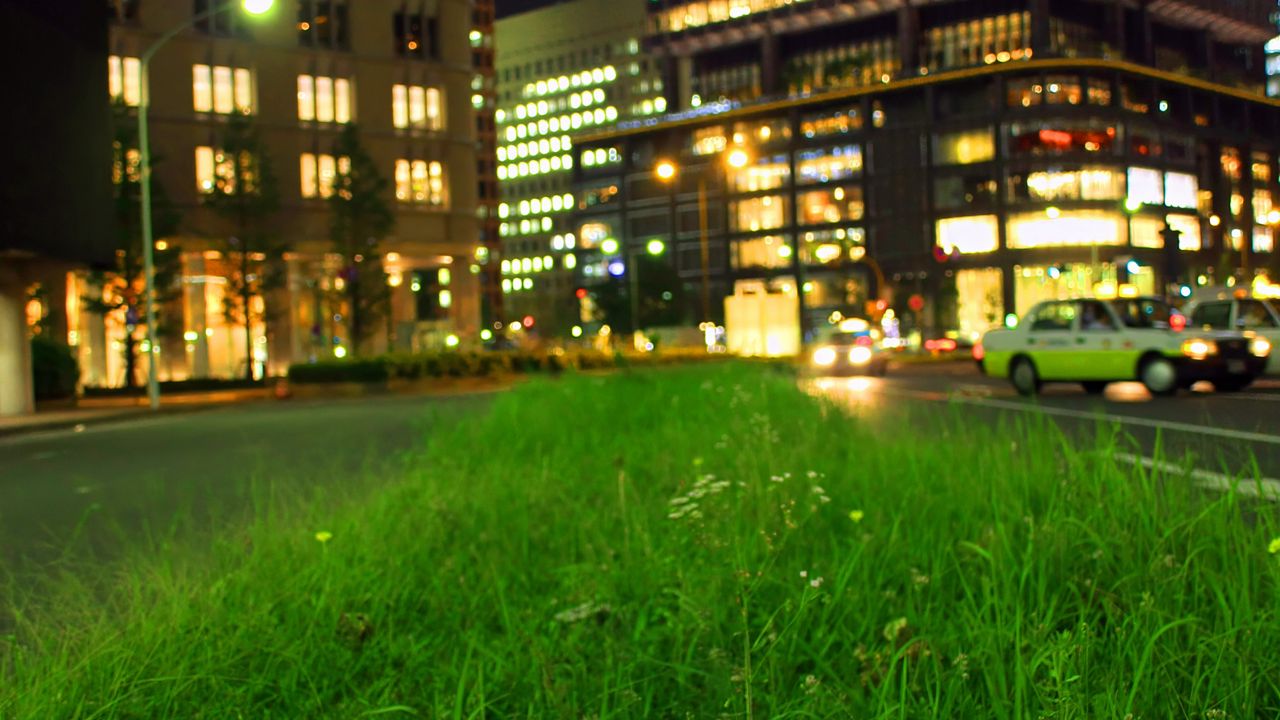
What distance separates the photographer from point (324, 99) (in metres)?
61.9

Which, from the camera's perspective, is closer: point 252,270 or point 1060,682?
point 1060,682

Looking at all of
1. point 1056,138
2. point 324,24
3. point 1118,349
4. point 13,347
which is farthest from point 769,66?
point 1118,349

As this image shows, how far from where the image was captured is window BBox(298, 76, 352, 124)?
6103 centimetres

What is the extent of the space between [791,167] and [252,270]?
242ft

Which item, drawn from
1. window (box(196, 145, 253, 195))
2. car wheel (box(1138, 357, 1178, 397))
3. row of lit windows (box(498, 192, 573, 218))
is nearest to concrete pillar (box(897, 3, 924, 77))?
window (box(196, 145, 253, 195))

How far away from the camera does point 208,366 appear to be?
59.5 meters

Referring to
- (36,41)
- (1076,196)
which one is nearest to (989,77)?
(1076,196)

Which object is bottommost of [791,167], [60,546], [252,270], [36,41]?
[60,546]

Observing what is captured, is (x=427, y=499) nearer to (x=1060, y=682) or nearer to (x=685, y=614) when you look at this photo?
(x=685, y=614)

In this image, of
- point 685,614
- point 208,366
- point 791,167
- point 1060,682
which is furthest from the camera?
point 791,167

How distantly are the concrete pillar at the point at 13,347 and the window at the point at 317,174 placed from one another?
28.4 m

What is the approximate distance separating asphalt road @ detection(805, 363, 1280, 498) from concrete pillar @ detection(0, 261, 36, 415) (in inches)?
816

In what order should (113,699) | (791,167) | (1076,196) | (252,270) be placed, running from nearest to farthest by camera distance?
(113,699), (252,270), (1076,196), (791,167)

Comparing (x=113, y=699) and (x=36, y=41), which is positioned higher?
(x=36, y=41)
